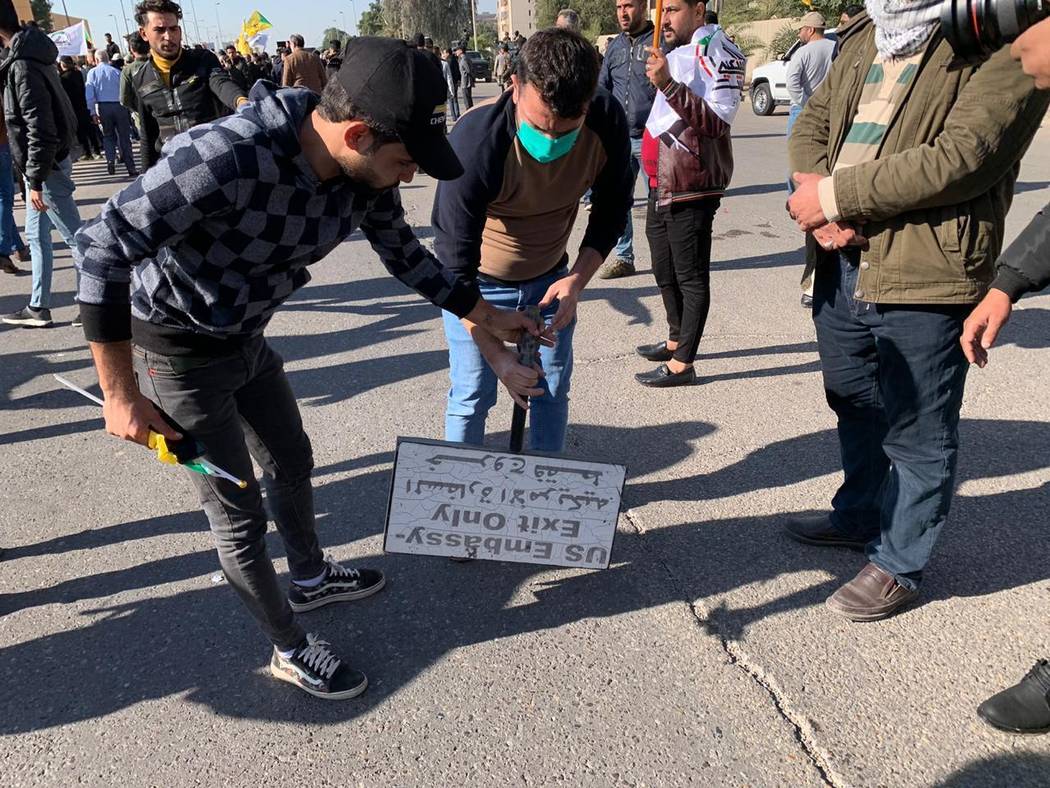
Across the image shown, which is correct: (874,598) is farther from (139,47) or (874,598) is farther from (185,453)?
(139,47)

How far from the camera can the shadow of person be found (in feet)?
6.08

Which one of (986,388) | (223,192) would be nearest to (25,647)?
(223,192)

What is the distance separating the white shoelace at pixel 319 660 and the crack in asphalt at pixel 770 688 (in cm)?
116

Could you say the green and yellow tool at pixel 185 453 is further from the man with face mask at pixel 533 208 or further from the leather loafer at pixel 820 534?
the leather loafer at pixel 820 534

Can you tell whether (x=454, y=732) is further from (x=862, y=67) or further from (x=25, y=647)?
(x=862, y=67)

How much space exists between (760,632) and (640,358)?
241 centimetres

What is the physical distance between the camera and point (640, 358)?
181 inches

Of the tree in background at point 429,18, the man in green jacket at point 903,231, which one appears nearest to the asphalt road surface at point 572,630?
the man in green jacket at point 903,231

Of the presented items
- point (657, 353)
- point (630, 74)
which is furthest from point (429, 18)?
point (657, 353)

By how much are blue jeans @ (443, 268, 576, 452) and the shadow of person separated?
161 centimetres

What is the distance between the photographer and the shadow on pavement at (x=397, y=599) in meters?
2.22

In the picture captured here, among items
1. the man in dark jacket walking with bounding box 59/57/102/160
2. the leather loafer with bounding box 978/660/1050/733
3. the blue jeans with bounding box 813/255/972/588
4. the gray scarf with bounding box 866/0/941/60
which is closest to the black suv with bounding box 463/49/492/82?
the man in dark jacket walking with bounding box 59/57/102/160

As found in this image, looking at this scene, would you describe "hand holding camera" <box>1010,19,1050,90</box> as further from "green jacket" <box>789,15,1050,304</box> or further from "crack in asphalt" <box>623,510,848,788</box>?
"crack in asphalt" <box>623,510,848,788</box>

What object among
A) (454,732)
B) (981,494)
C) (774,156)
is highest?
(774,156)
